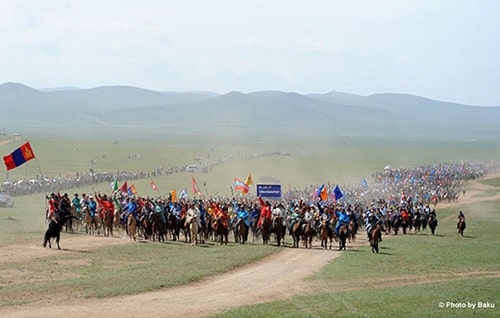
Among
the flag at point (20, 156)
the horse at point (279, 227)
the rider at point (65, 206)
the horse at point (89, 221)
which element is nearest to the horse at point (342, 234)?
the horse at point (279, 227)

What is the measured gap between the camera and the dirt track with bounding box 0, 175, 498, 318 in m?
20.9

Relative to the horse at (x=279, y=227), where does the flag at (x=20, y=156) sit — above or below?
above

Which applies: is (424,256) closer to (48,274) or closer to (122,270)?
(122,270)

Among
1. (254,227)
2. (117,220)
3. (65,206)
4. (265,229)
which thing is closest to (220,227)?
(265,229)

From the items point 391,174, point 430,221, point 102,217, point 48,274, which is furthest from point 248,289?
point 391,174

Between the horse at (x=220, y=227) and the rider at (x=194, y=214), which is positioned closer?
the rider at (x=194, y=214)

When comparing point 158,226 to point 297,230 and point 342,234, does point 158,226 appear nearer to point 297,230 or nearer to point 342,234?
point 297,230

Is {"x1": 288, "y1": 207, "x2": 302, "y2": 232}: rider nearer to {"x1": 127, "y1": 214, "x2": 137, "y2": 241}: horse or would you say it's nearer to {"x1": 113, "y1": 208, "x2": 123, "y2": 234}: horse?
{"x1": 127, "y1": 214, "x2": 137, "y2": 241}: horse

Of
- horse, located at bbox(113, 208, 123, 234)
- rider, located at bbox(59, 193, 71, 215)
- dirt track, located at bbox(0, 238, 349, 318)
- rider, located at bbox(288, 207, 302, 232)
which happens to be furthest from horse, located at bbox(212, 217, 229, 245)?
rider, located at bbox(59, 193, 71, 215)

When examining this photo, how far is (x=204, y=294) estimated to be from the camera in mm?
23922

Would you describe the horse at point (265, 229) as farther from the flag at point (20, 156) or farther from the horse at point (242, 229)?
the flag at point (20, 156)

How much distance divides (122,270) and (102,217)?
13.2 metres

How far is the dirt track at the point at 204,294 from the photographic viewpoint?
68.4 feet

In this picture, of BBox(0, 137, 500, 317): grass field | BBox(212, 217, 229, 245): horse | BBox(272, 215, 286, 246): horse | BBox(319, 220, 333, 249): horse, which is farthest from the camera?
BBox(272, 215, 286, 246): horse
